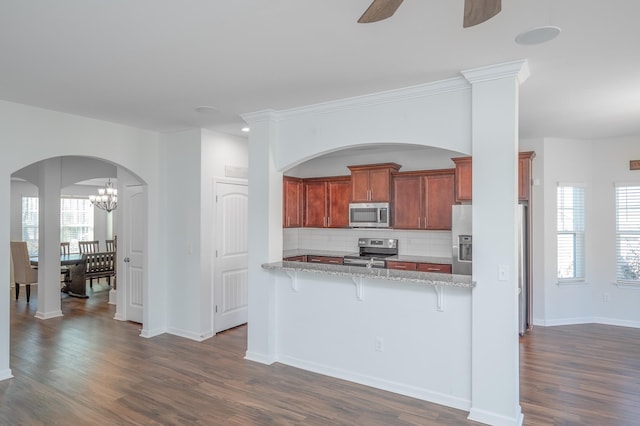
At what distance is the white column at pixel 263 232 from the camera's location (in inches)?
168

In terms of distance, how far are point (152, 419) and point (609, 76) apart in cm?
458

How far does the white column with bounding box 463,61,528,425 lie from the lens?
9.71ft

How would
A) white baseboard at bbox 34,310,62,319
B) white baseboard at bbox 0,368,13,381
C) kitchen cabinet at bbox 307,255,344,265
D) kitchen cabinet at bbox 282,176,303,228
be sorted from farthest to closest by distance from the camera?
1. kitchen cabinet at bbox 282,176,303,228
2. kitchen cabinet at bbox 307,255,344,265
3. white baseboard at bbox 34,310,62,319
4. white baseboard at bbox 0,368,13,381

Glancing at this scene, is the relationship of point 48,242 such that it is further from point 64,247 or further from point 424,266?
point 424,266

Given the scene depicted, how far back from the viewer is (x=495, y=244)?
3031 millimetres

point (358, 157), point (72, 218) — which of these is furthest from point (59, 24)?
point (72, 218)

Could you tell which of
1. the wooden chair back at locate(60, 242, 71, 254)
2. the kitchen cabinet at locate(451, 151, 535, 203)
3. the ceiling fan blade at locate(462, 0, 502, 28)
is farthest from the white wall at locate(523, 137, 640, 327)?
the wooden chair back at locate(60, 242, 71, 254)

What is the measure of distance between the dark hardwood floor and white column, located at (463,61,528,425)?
1.14ft

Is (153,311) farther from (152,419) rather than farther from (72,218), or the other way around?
(72,218)

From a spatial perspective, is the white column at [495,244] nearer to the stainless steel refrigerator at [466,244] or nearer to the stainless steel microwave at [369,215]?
the stainless steel refrigerator at [466,244]

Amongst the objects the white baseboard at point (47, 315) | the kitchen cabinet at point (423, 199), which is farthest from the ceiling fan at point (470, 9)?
the white baseboard at point (47, 315)

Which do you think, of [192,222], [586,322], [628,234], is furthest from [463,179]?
[192,222]

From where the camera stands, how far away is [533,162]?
232 inches

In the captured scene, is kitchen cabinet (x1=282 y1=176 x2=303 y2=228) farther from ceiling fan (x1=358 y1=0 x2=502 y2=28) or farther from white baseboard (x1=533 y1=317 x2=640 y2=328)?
ceiling fan (x1=358 y1=0 x2=502 y2=28)
